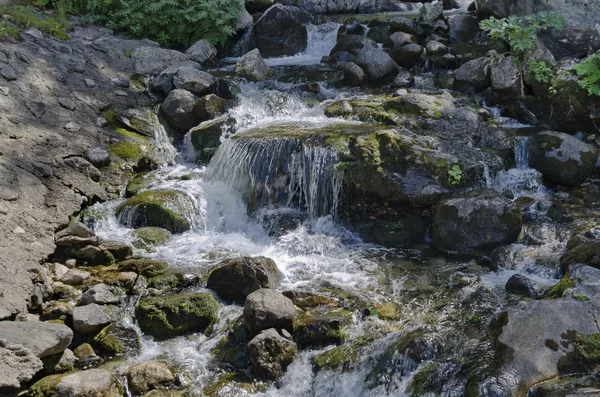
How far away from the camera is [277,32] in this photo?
15578 mm

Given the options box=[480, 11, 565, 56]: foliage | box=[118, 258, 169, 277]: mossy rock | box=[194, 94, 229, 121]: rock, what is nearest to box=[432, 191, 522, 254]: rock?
box=[118, 258, 169, 277]: mossy rock

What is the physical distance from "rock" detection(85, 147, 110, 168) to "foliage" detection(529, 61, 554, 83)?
26.3ft

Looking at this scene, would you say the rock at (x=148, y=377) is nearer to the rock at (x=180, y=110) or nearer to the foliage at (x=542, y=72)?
the rock at (x=180, y=110)

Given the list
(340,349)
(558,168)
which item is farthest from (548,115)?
(340,349)

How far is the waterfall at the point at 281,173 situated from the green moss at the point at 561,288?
3.73 metres

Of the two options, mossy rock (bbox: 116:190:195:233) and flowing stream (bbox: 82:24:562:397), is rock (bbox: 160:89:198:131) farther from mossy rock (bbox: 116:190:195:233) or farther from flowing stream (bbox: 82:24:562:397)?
mossy rock (bbox: 116:190:195:233)

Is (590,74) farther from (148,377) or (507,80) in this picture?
(148,377)

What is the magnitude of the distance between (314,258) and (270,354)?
250cm

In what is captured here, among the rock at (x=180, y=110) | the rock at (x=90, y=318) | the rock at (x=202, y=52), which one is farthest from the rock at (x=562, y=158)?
the rock at (x=202, y=52)

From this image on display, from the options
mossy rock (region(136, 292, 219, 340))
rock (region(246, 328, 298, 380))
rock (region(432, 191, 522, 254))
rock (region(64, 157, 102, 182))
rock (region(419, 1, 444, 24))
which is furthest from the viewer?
rock (region(419, 1, 444, 24))

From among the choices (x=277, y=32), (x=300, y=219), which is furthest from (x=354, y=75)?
(x=300, y=219)

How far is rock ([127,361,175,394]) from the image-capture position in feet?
18.8

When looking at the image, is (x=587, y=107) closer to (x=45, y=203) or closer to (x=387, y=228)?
(x=387, y=228)

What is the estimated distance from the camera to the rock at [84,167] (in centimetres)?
941
